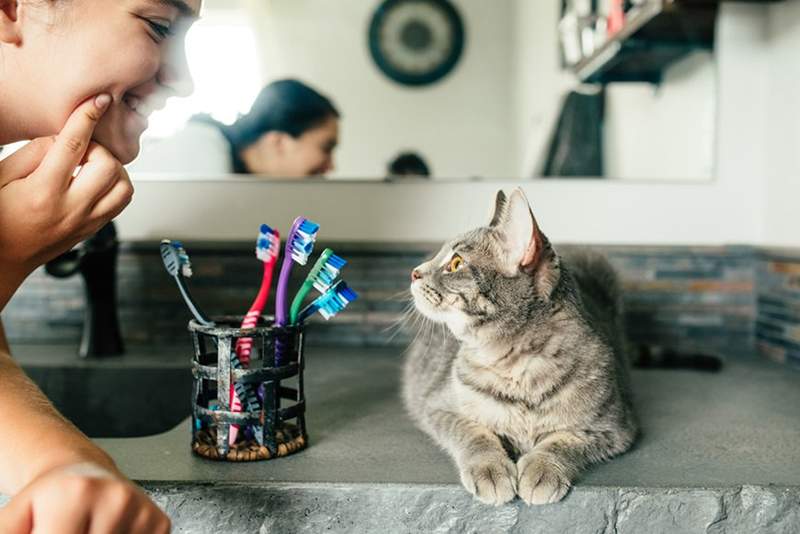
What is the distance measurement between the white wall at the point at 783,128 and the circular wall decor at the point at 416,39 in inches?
25.3

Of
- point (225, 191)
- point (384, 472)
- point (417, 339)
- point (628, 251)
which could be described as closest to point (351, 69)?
point (225, 191)

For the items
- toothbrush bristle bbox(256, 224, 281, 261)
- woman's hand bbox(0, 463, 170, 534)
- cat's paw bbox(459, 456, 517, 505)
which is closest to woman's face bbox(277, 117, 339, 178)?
toothbrush bristle bbox(256, 224, 281, 261)

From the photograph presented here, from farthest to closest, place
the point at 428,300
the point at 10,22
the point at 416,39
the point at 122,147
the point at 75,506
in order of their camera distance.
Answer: the point at 416,39, the point at 428,300, the point at 122,147, the point at 10,22, the point at 75,506

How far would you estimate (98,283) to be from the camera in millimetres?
1407

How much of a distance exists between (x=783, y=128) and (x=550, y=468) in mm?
1008

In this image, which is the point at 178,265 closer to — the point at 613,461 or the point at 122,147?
the point at 122,147

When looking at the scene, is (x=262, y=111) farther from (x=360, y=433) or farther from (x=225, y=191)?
(x=360, y=433)

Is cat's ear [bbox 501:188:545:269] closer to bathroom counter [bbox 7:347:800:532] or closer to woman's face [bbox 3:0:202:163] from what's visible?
bathroom counter [bbox 7:347:800:532]

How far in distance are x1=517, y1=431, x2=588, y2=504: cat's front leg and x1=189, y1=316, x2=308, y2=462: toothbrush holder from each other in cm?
29

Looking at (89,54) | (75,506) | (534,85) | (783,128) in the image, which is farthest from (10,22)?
(783,128)

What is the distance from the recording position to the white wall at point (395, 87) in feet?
4.84

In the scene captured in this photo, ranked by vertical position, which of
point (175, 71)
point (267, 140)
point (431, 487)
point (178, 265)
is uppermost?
point (175, 71)

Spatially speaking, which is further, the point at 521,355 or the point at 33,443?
the point at 521,355

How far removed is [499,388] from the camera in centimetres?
95
